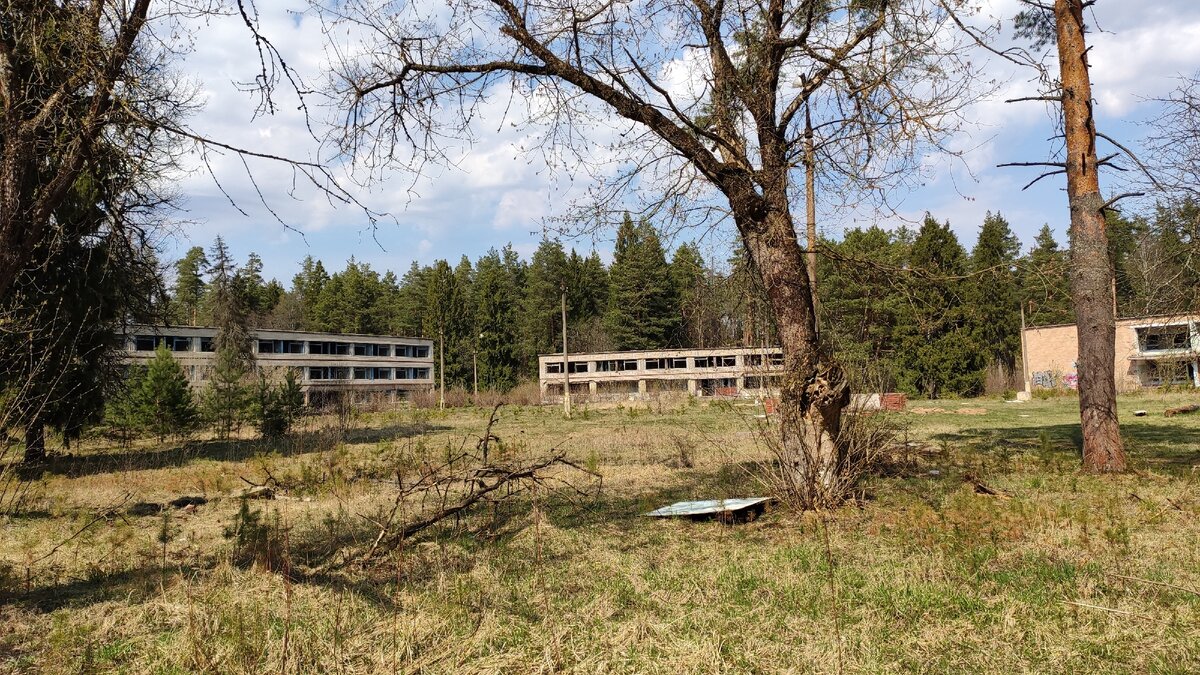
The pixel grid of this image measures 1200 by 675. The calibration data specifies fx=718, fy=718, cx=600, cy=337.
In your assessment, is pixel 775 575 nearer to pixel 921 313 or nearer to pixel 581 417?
pixel 921 313

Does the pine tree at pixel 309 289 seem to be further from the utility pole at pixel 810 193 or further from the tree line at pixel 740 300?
the utility pole at pixel 810 193

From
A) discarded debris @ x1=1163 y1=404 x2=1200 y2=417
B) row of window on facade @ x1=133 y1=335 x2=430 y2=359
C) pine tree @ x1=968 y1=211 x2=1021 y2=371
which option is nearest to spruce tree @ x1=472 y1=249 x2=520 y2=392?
row of window on facade @ x1=133 y1=335 x2=430 y2=359

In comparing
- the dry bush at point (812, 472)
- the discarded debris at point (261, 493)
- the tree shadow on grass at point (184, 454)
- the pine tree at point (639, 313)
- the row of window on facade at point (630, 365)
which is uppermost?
the pine tree at point (639, 313)

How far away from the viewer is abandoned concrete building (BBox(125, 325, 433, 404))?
55156 millimetres

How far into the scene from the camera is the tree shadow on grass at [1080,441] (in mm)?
11086

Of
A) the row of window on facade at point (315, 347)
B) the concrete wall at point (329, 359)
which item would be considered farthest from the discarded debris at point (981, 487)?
the row of window on facade at point (315, 347)

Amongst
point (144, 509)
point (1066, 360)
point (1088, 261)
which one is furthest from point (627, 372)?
point (144, 509)

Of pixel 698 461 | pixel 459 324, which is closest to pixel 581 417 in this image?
pixel 698 461

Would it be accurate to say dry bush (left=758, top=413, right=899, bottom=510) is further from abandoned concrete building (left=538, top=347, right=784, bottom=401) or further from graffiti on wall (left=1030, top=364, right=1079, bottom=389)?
abandoned concrete building (left=538, top=347, right=784, bottom=401)

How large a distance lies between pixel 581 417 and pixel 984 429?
15709mm

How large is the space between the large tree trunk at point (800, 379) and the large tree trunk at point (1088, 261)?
4.56 meters

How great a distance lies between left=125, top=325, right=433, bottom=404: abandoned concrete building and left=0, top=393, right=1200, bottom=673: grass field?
46.7m

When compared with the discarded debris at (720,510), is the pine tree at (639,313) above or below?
above

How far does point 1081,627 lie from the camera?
13.0 ft
